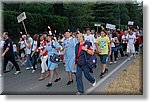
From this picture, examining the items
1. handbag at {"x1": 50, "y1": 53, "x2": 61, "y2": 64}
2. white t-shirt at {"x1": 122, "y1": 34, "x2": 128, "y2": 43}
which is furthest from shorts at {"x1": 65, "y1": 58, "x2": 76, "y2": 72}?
white t-shirt at {"x1": 122, "y1": 34, "x2": 128, "y2": 43}

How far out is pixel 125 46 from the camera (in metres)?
15.3

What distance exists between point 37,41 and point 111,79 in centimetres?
354

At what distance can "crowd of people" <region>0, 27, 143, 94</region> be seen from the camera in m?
7.16

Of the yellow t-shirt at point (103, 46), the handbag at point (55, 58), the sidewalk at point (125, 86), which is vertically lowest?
the sidewalk at point (125, 86)

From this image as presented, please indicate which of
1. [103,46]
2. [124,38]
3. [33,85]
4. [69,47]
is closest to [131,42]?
[124,38]

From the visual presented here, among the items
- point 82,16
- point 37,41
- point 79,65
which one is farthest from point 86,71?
point 82,16

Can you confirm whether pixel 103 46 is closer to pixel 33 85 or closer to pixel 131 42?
pixel 33 85

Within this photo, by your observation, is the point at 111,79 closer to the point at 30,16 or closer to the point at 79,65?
the point at 79,65

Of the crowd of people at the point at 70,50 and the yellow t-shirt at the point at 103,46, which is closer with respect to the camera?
the crowd of people at the point at 70,50

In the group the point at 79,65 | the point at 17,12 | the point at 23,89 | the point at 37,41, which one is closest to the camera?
the point at 79,65

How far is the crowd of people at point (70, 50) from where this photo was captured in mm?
7160

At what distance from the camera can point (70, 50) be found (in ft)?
Answer: 28.1

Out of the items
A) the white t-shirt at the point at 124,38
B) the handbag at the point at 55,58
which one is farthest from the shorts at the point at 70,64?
the white t-shirt at the point at 124,38

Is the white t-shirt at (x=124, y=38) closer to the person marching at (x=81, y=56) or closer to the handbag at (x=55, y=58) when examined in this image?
the handbag at (x=55, y=58)
